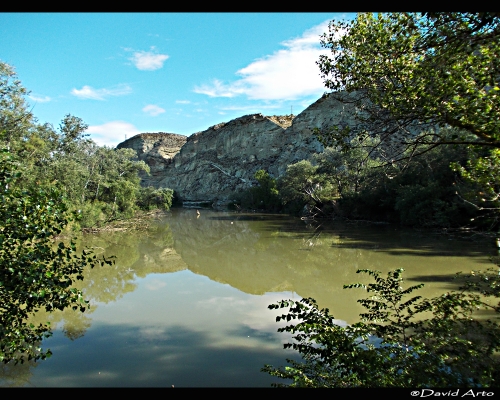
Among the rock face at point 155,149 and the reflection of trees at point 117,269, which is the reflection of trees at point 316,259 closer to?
the reflection of trees at point 117,269

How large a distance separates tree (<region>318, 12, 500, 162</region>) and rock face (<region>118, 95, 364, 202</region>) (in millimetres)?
36463

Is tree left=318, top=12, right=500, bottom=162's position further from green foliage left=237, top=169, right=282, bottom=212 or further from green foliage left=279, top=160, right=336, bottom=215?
green foliage left=237, top=169, right=282, bottom=212

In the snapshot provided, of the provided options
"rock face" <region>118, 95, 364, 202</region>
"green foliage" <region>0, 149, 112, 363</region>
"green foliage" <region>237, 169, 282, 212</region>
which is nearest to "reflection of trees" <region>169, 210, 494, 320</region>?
"green foliage" <region>0, 149, 112, 363</region>

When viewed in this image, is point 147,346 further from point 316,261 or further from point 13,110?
point 13,110

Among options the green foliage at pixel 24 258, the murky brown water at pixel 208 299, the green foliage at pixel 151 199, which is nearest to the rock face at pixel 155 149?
the green foliage at pixel 151 199

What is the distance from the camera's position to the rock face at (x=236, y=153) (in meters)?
43.9

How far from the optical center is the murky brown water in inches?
177

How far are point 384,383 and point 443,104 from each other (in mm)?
2640

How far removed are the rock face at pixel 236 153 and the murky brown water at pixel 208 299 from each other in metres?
28.4

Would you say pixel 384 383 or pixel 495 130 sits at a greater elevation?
pixel 495 130

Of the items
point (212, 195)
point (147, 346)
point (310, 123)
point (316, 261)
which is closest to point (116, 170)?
point (316, 261)

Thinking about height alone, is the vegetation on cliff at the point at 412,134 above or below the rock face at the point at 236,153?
below
